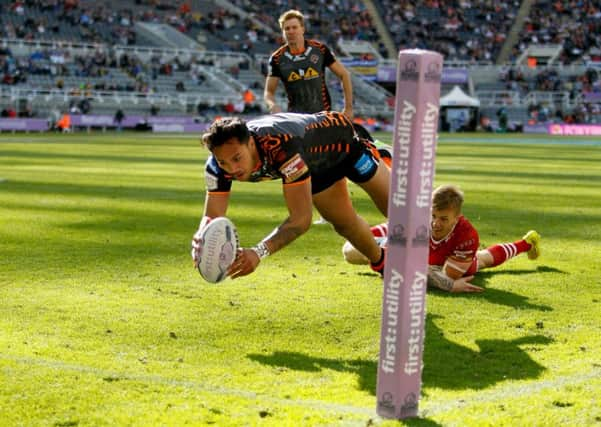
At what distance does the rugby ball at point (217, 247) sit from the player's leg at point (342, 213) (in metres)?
1.72

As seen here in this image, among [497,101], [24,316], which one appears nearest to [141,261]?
[24,316]

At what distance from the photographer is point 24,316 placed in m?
6.24

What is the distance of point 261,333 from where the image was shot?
5.91 meters

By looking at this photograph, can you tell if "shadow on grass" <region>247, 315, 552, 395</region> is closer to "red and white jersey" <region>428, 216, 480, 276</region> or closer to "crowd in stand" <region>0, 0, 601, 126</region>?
"red and white jersey" <region>428, 216, 480, 276</region>

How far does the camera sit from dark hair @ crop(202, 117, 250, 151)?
5387 millimetres

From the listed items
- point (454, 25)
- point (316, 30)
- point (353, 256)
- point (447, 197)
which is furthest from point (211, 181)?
point (454, 25)

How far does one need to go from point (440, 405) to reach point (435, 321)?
1.93m

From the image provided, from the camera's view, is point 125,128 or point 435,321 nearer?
point 435,321

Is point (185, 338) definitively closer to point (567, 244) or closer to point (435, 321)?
point (435, 321)

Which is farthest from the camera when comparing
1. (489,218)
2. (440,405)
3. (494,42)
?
(494,42)

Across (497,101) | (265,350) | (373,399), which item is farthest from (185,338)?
(497,101)

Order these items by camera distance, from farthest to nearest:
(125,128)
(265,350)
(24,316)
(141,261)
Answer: (125,128) → (141,261) → (24,316) → (265,350)

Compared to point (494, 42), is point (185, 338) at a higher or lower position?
lower

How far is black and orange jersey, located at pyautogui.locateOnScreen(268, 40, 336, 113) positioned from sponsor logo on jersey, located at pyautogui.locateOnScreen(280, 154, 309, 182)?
4.87 metres
